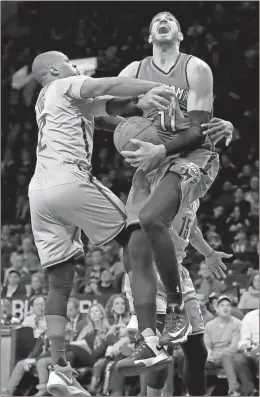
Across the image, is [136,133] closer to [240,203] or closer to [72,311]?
[72,311]

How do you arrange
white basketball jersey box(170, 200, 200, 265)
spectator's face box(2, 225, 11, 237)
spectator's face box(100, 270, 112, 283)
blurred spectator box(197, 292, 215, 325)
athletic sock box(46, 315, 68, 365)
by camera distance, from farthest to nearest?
spectator's face box(2, 225, 11, 237) < spectator's face box(100, 270, 112, 283) < blurred spectator box(197, 292, 215, 325) < white basketball jersey box(170, 200, 200, 265) < athletic sock box(46, 315, 68, 365)

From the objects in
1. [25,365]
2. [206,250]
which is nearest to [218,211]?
[25,365]

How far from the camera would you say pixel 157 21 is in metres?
5.39

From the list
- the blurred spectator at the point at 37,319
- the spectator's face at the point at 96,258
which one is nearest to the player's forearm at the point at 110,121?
the blurred spectator at the point at 37,319

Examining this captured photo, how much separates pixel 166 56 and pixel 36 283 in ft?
21.4

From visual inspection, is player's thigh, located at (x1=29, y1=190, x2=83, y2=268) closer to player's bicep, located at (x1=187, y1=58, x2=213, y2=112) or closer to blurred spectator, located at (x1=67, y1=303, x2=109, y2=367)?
player's bicep, located at (x1=187, y1=58, x2=213, y2=112)

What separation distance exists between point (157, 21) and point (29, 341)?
5532mm

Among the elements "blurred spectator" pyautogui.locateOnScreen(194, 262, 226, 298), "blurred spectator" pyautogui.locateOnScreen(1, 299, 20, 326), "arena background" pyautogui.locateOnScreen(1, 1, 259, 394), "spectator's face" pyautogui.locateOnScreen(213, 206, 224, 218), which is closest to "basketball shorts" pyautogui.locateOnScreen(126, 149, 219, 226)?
"blurred spectator" pyautogui.locateOnScreen(194, 262, 226, 298)

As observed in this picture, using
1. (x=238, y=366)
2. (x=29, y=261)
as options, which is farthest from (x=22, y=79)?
(x=238, y=366)

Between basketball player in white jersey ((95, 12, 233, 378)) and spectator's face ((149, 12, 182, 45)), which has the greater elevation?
spectator's face ((149, 12, 182, 45))

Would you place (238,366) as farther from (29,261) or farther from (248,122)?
(248,122)

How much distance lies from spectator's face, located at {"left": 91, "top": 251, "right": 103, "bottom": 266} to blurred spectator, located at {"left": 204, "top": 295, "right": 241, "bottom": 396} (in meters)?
3.16

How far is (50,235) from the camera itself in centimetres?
539

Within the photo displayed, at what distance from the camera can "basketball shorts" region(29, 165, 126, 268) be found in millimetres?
5273
